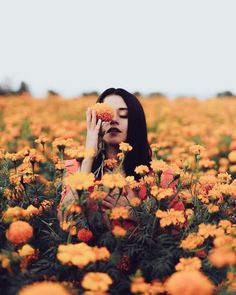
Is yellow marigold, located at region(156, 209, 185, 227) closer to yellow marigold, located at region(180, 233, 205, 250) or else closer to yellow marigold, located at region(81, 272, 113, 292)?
yellow marigold, located at region(180, 233, 205, 250)

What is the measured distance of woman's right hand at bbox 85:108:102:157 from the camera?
7.54 feet

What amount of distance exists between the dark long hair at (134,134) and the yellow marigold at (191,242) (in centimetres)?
90

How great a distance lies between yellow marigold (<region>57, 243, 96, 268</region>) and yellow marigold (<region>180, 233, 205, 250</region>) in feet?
1.18

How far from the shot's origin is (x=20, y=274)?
175cm

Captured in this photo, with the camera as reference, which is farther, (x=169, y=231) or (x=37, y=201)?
(x=37, y=201)

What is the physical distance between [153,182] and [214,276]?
51cm

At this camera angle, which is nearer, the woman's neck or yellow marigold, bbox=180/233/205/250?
yellow marigold, bbox=180/233/205/250

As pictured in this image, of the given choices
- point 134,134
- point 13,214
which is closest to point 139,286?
point 13,214

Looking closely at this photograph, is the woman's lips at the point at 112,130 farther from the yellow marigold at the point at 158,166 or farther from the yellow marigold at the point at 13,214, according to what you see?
the yellow marigold at the point at 13,214

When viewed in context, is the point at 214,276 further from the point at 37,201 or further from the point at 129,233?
the point at 37,201

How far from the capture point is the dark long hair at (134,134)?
2736 millimetres

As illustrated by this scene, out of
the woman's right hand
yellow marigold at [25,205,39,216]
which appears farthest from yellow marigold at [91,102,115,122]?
yellow marigold at [25,205,39,216]

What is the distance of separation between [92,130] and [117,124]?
348 mm

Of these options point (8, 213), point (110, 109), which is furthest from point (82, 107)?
point (8, 213)
